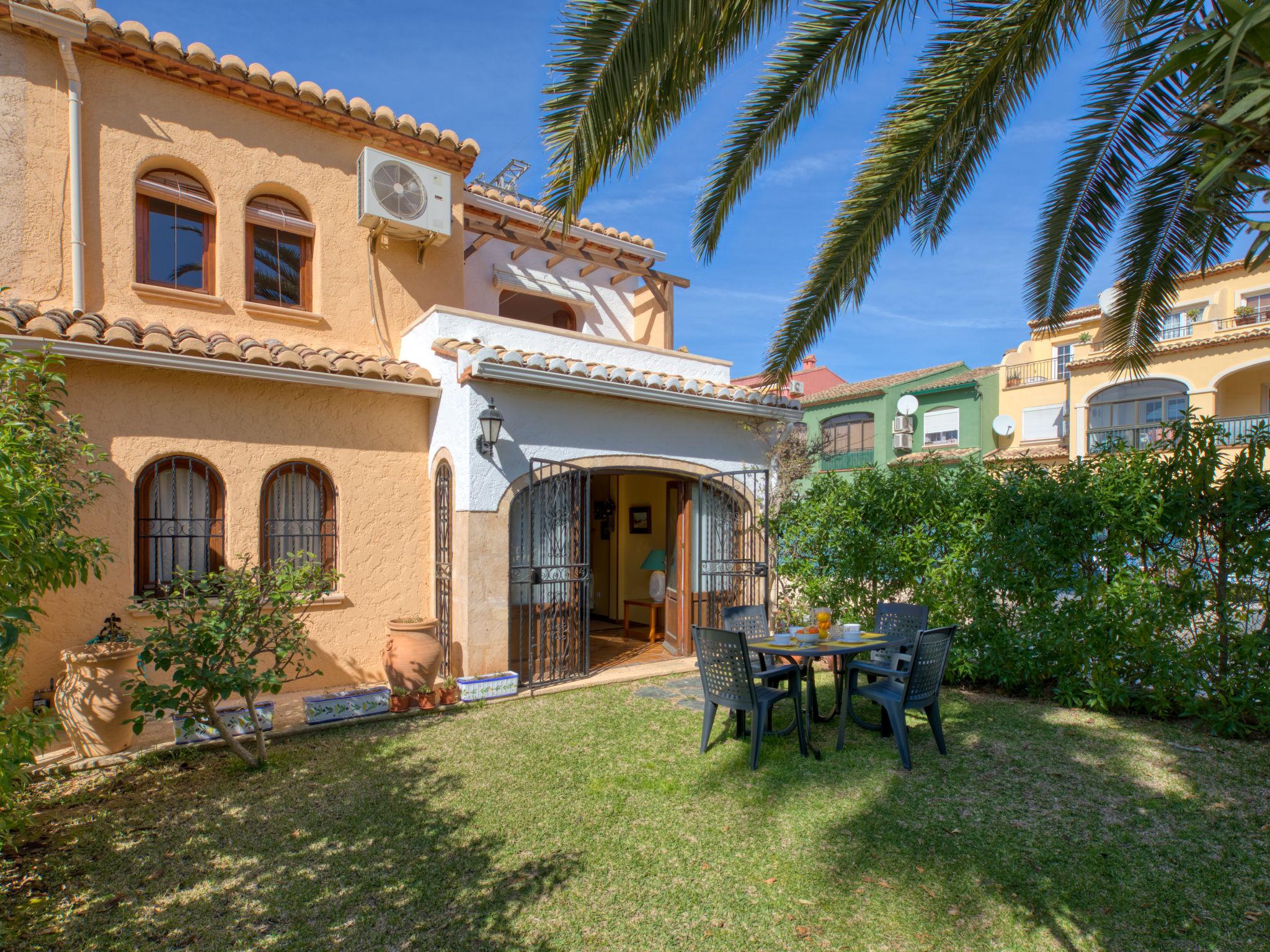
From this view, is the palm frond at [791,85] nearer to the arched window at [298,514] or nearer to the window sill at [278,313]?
the arched window at [298,514]

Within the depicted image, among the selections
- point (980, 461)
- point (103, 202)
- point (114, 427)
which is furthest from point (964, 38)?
point (103, 202)

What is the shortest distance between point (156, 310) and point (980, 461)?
10.1m

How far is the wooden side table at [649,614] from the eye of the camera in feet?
38.7

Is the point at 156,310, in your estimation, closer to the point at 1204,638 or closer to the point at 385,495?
the point at 385,495

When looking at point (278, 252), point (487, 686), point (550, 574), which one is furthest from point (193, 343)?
point (487, 686)

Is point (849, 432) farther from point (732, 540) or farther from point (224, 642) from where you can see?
point (224, 642)

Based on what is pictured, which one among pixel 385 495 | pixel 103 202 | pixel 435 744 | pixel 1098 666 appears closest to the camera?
pixel 435 744

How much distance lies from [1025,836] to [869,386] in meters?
30.2

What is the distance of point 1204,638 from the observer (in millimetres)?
6574

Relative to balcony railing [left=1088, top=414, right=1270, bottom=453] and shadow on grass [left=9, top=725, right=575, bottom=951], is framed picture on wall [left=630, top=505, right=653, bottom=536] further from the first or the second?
shadow on grass [left=9, top=725, right=575, bottom=951]

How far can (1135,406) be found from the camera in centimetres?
2436

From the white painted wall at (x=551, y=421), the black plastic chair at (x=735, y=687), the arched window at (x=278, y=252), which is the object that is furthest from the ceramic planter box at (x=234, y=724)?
the arched window at (x=278, y=252)

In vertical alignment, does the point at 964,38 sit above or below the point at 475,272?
below

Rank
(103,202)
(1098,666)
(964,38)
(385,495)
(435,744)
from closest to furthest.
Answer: (964,38) → (435,744) → (1098,666) → (103,202) → (385,495)
